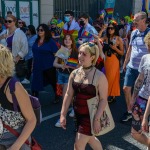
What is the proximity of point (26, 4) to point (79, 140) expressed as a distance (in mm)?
11934

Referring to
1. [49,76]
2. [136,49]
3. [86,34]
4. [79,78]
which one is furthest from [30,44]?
[79,78]

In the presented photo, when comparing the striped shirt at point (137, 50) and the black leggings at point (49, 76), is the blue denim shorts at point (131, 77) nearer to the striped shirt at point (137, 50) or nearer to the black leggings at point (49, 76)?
the striped shirt at point (137, 50)

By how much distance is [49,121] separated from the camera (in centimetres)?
537

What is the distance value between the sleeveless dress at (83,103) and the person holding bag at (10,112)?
936 mm

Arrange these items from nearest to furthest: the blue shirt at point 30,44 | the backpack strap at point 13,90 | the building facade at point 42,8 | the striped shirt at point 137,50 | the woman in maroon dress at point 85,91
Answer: the backpack strap at point 13,90, the woman in maroon dress at point 85,91, the striped shirt at point 137,50, the blue shirt at point 30,44, the building facade at point 42,8

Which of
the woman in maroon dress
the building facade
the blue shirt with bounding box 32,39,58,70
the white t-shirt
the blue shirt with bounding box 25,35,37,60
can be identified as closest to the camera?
the woman in maroon dress

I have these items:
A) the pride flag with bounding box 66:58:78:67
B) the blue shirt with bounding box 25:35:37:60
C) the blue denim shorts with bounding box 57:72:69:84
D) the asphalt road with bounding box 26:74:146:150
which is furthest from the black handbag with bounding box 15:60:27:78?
the pride flag with bounding box 66:58:78:67

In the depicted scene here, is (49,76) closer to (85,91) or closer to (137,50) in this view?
(137,50)

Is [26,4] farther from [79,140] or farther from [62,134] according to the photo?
[79,140]

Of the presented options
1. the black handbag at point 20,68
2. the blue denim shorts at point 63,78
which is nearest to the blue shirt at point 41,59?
the black handbag at point 20,68

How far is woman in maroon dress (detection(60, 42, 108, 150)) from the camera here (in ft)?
10.5

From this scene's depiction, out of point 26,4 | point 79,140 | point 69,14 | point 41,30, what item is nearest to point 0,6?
point 26,4

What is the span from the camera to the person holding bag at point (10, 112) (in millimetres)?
2311

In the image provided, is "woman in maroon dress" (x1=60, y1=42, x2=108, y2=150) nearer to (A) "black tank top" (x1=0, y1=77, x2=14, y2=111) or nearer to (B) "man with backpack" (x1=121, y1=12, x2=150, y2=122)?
(A) "black tank top" (x1=0, y1=77, x2=14, y2=111)
